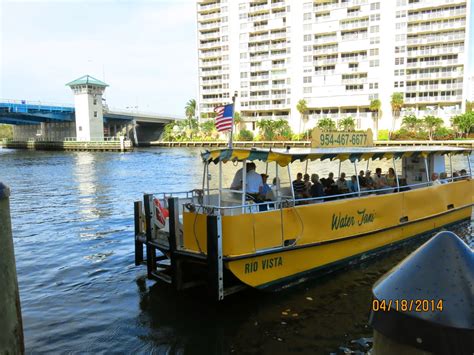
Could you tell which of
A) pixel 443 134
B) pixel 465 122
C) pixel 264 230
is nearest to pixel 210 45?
pixel 443 134

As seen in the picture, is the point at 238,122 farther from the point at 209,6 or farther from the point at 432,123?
the point at 432,123

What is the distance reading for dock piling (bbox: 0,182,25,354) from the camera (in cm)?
427

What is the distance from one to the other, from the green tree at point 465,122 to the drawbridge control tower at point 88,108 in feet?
226

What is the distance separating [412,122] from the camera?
7950 centimetres

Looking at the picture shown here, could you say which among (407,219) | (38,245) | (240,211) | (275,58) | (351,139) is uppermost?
(275,58)

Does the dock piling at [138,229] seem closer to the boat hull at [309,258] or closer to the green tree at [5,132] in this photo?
the boat hull at [309,258]

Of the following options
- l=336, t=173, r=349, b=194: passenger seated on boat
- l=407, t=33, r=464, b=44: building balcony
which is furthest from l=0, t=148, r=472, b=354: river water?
l=407, t=33, r=464, b=44: building balcony

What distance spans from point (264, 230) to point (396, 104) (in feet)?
268

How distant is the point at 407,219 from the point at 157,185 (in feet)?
70.5

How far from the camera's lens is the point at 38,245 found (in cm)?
1395

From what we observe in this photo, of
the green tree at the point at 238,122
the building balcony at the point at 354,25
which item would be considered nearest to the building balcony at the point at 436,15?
the building balcony at the point at 354,25

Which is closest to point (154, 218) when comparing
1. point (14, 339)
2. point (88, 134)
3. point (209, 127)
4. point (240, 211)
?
point (240, 211)

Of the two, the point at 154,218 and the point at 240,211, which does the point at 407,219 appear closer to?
the point at 240,211
